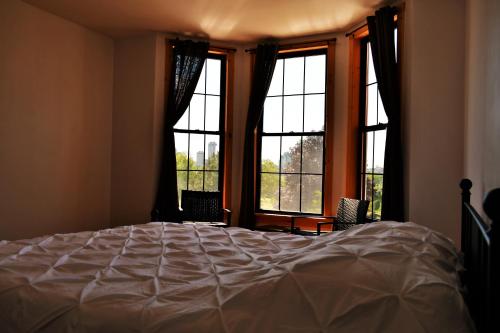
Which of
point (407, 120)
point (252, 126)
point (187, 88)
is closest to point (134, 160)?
point (187, 88)

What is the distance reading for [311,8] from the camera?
12.5ft

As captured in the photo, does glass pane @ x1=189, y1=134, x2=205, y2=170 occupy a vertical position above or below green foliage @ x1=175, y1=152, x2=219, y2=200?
above

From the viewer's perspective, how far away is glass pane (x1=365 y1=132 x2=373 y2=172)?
4.07 m

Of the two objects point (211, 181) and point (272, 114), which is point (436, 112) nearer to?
point (272, 114)

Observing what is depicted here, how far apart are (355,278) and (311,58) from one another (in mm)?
3922

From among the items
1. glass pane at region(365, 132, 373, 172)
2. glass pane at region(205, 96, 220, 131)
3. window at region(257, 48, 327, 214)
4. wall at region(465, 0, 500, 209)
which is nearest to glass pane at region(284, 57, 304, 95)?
window at region(257, 48, 327, 214)

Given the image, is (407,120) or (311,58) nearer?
(407,120)

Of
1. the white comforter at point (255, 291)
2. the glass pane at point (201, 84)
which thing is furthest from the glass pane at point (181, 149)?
the white comforter at point (255, 291)

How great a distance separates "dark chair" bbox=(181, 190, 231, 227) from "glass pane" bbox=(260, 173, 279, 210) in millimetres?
604

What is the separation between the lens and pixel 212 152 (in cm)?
496

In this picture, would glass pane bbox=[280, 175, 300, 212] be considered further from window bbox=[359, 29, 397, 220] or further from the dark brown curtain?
the dark brown curtain

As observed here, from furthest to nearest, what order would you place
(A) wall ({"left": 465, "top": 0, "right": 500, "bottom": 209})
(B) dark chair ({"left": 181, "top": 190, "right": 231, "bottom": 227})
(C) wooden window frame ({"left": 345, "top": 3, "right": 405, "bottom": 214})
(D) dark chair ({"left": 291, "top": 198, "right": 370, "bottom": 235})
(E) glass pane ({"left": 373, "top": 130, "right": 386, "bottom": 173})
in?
(B) dark chair ({"left": 181, "top": 190, "right": 231, "bottom": 227}) → (C) wooden window frame ({"left": 345, "top": 3, "right": 405, "bottom": 214}) → (E) glass pane ({"left": 373, "top": 130, "right": 386, "bottom": 173}) → (D) dark chair ({"left": 291, "top": 198, "right": 370, "bottom": 235}) → (A) wall ({"left": 465, "top": 0, "right": 500, "bottom": 209})

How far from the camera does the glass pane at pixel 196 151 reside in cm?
488

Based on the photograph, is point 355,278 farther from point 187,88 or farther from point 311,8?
point 187,88
